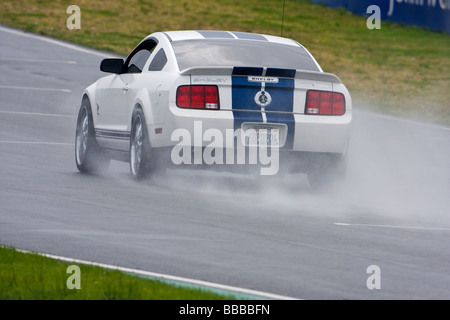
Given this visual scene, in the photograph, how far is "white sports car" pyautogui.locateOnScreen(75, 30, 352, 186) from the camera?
41.2 ft

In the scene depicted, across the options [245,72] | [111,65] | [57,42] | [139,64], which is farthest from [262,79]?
[57,42]

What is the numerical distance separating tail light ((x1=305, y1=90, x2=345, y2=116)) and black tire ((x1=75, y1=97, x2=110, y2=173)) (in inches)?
112

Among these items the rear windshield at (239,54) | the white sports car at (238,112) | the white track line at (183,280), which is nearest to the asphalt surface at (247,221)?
the white track line at (183,280)

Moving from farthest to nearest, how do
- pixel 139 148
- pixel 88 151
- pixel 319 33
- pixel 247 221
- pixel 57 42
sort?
pixel 319 33, pixel 57 42, pixel 88 151, pixel 139 148, pixel 247 221

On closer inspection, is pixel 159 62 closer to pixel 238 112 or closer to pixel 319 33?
pixel 238 112

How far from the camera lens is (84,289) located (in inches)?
304

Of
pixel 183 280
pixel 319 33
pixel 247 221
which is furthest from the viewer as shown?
pixel 319 33

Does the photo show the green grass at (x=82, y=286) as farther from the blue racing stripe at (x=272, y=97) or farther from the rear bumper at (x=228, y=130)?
the blue racing stripe at (x=272, y=97)

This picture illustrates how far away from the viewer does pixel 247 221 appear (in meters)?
11.3

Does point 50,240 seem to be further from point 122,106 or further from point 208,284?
point 122,106

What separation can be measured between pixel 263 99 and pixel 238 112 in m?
0.27

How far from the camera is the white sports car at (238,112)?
12555mm

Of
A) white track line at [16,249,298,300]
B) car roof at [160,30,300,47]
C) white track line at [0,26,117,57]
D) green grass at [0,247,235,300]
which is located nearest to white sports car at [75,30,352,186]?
car roof at [160,30,300,47]
